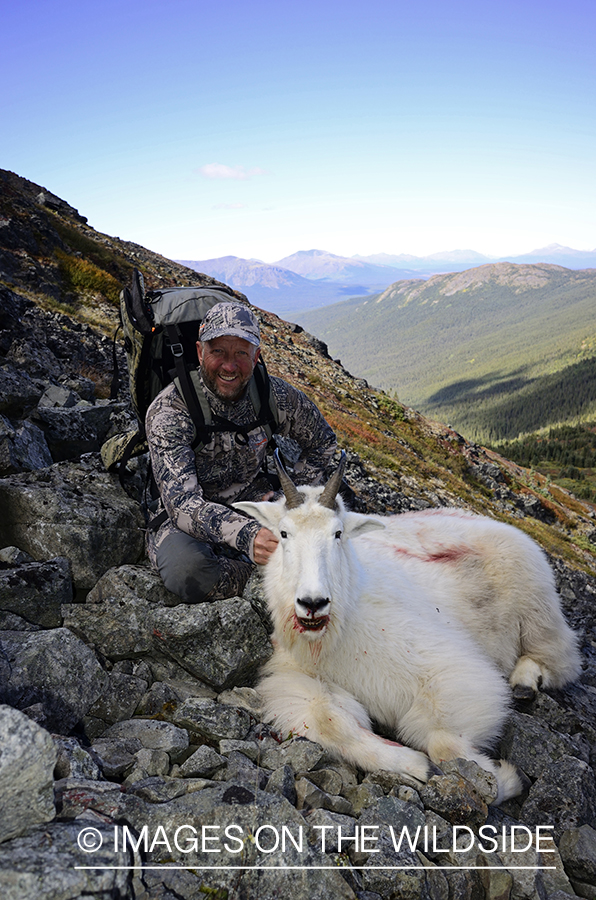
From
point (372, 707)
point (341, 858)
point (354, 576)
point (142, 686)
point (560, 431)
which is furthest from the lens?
point (560, 431)

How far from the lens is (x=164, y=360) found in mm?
5781

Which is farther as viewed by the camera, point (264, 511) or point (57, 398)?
point (57, 398)

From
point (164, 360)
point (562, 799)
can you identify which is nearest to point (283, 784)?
point (562, 799)

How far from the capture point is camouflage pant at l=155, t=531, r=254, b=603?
4.84m

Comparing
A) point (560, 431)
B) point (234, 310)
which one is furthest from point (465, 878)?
point (560, 431)

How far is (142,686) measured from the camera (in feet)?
13.4

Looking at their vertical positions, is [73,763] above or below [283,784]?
above

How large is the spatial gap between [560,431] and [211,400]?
159m

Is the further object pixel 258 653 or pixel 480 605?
pixel 480 605

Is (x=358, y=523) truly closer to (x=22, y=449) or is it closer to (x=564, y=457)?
(x=22, y=449)

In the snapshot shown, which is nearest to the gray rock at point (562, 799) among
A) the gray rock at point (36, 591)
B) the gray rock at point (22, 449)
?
the gray rock at point (36, 591)

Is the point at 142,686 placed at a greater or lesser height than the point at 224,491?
lesser

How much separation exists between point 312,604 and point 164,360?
3.33 m

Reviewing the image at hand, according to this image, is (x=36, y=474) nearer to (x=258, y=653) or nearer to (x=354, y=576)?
(x=258, y=653)
